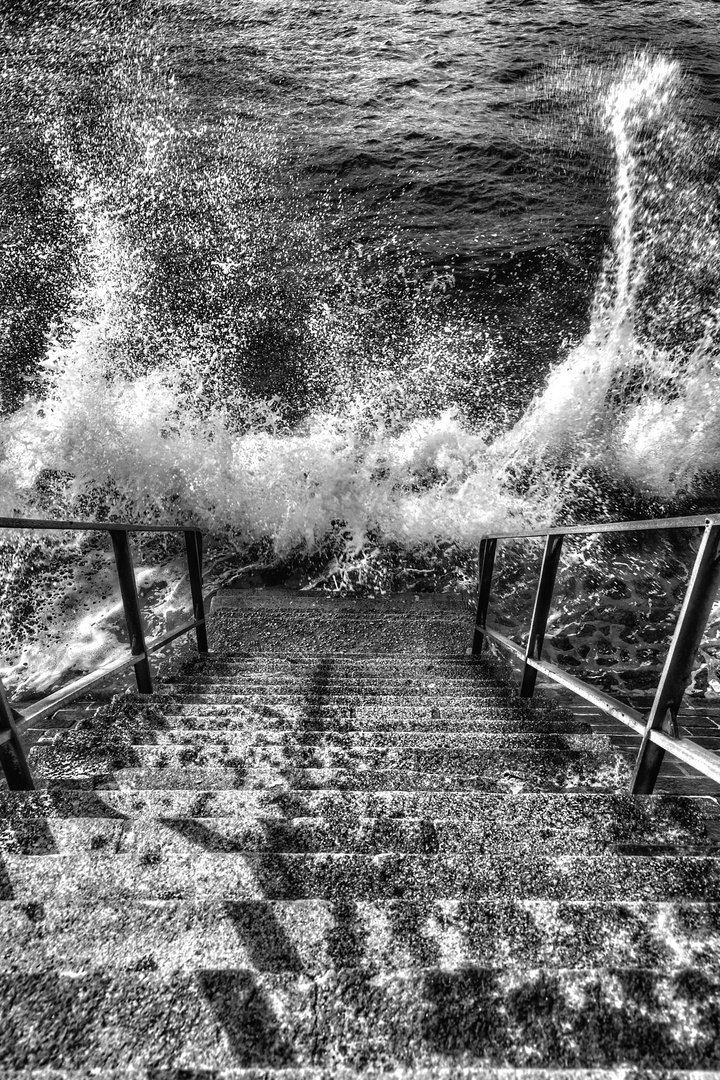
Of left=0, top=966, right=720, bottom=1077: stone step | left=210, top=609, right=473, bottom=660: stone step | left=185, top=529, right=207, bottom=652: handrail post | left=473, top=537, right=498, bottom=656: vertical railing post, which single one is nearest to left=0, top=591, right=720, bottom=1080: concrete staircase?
left=0, top=966, right=720, bottom=1077: stone step

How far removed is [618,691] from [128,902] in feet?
13.7

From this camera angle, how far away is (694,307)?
10797 mm

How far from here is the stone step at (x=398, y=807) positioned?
1640 mm

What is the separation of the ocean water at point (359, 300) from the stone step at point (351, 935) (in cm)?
467

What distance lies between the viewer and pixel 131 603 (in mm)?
2854

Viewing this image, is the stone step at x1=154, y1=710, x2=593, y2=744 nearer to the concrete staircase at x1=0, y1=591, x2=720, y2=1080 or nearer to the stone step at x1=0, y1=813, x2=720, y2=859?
the concrete staircase at x1=0, y1=591, x2=720, y2=1080

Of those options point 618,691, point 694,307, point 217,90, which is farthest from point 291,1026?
point 217,90

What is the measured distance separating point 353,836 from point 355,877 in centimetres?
23

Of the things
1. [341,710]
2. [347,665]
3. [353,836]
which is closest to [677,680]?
[353,836]

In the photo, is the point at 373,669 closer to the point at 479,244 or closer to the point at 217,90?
the point at 479,244

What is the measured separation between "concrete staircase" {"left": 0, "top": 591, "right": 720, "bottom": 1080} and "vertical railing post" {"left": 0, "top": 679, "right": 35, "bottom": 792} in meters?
0.09

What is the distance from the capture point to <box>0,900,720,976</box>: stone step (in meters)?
1.12

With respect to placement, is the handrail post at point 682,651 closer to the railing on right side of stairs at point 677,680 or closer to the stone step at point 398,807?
the railing on right side of stairs at point 677,680

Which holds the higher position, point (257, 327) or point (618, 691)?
point (257, 327)
